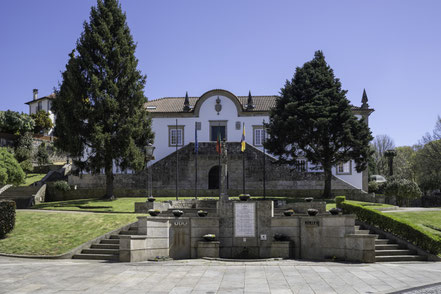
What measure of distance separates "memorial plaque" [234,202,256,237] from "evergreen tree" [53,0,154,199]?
14881 millimetres

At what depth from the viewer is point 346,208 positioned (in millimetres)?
23094

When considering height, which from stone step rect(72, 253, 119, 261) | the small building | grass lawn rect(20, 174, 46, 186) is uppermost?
the small building

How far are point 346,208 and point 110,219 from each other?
13085 mm

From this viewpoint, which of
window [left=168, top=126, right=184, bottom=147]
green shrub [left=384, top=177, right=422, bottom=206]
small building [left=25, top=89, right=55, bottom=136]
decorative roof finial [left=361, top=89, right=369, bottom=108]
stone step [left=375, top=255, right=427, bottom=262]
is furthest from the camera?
small building [left=25, top=89, right=55, bottom=136]

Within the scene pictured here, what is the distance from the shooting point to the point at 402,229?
60.3 feet

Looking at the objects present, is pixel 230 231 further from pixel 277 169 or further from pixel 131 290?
pixel 277 169

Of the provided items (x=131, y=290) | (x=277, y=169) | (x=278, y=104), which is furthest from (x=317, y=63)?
(x=131, y=290)

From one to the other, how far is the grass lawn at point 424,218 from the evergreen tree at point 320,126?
26.9 feet

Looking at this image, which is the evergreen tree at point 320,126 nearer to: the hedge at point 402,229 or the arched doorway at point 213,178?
the arched doorway at point 213,178

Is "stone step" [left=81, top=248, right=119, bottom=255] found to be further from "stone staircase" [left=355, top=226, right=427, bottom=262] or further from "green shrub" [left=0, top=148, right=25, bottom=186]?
"stone staircase" [left=355, top=226, right=427, bottom=262]

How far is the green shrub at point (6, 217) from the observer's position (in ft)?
65.8

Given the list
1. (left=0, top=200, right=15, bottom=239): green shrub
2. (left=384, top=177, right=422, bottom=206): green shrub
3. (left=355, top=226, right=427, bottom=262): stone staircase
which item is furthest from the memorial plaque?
(left=384, top=177, right=422, bottom=206): green shrub

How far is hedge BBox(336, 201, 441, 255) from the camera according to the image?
17344mm

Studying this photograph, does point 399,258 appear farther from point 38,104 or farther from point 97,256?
point 38,104
